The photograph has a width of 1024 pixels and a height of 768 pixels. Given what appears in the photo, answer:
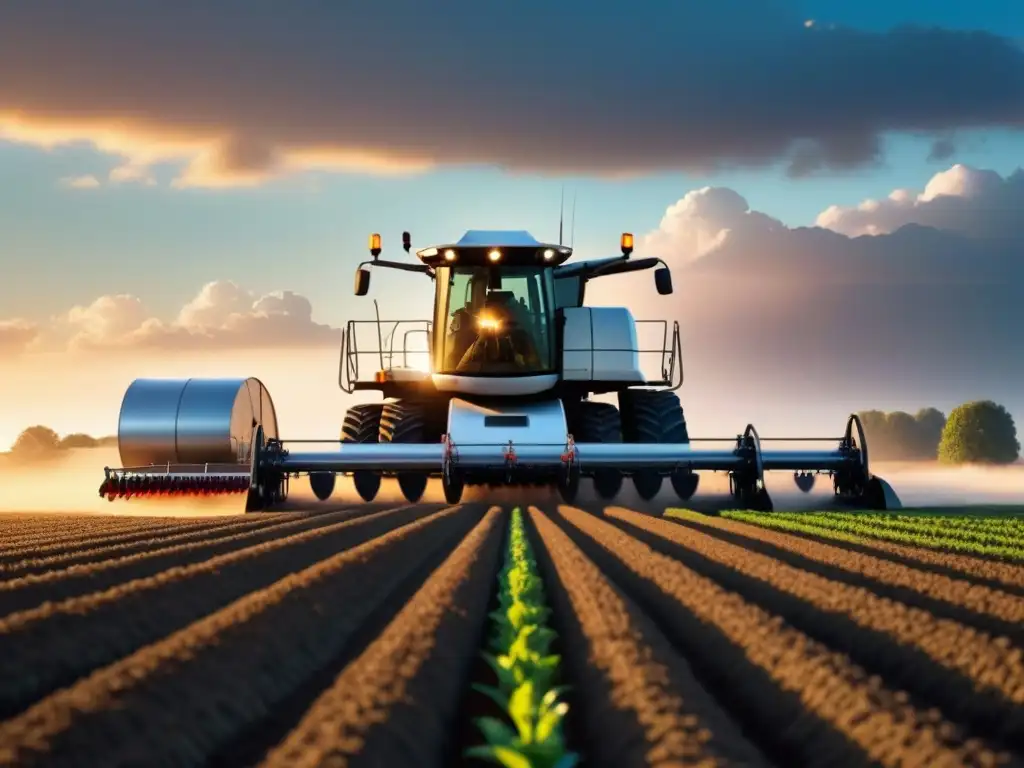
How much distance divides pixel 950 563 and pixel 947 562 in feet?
0.19

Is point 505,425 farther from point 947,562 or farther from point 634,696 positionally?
point 634,696

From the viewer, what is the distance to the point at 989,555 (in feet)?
24.1

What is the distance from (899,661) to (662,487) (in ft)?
34.4

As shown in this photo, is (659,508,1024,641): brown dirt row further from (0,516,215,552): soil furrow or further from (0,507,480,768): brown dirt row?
(0,516,215,552): soil furrow

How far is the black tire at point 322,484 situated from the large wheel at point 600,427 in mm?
3142

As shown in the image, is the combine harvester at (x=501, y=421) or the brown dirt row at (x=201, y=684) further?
the combine harvester at (x=501, y=421)

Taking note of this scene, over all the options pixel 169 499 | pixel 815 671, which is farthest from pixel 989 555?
pixel 169 499

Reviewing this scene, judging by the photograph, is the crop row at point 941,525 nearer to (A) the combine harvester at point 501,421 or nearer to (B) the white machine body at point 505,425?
(A) the combine harvester at point 501,421

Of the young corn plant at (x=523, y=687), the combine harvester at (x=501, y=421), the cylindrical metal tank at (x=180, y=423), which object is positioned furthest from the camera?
the cylindrical metal tank at (x=180, y=423)

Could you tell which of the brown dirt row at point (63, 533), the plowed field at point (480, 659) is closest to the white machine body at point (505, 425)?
the brown dirt row at point (63, 533)

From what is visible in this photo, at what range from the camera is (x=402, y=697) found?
304 cm

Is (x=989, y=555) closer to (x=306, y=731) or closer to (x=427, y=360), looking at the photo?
(x=306, y=731)

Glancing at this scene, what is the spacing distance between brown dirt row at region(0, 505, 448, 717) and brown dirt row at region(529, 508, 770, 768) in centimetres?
170

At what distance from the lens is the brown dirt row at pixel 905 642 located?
3285 millimetres
